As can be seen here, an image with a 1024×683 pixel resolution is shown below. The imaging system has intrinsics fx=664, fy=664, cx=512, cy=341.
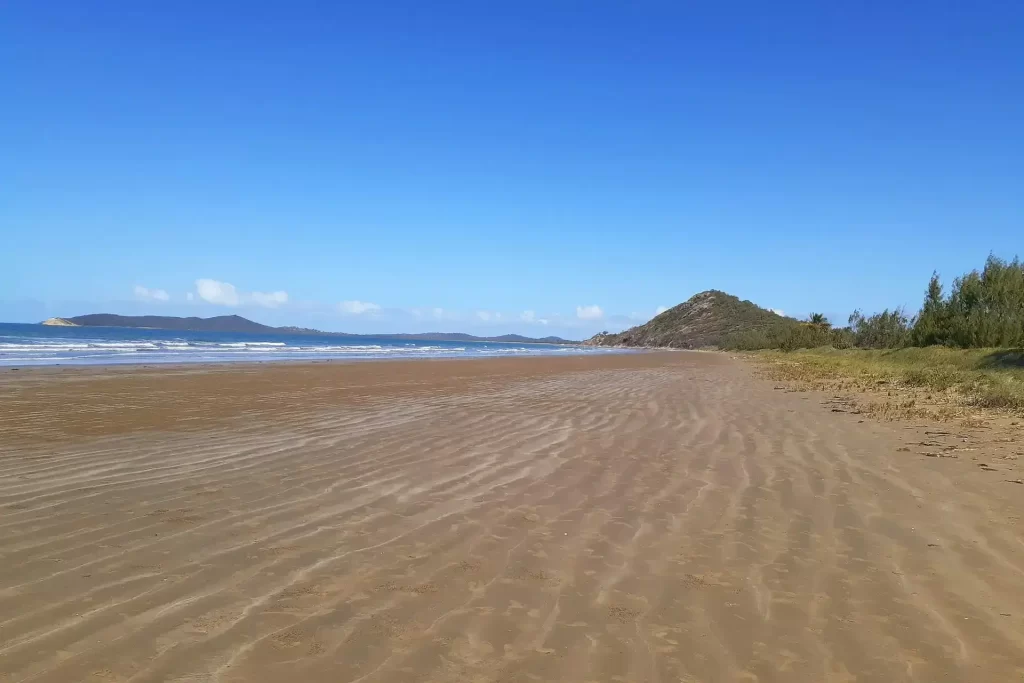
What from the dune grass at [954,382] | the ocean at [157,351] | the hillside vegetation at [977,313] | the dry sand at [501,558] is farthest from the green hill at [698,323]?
the dry sand at [501,558]

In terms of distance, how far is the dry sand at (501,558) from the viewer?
293 centimetres

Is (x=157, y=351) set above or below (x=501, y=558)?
above

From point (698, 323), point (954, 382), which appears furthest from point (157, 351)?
point (698, 323)

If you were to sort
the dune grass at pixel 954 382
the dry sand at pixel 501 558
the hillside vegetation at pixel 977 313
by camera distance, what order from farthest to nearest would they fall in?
the hillside vegetation at pixel 977 313 < the dune grass at pixel 954 382 < the dry sand at pixel 501 558

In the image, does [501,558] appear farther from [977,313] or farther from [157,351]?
[157,351]

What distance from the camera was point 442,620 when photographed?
3.29m

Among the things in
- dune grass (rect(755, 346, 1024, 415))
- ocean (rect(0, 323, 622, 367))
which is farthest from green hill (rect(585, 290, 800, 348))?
dune grass (rect(755, 346, 1024, 415))

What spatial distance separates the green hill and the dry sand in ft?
407

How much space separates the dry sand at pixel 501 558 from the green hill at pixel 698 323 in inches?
4878

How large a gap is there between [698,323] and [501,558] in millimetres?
153814

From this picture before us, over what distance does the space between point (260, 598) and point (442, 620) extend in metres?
1.01

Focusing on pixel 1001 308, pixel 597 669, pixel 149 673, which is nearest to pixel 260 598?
pixel 149 673

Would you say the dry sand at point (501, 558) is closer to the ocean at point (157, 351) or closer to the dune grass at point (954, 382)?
the dune grass at point (954, 382)

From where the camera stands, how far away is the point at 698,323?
15188 cm
